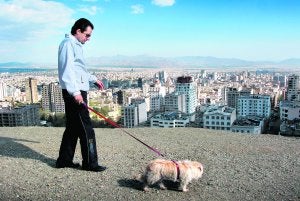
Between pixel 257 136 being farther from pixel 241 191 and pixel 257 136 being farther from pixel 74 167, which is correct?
pixel 74 167

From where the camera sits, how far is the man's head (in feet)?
12.1

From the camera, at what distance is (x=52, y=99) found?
4953cm

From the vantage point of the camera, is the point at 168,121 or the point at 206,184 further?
the point at 168,121

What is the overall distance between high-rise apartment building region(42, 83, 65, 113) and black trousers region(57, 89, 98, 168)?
45670 mm

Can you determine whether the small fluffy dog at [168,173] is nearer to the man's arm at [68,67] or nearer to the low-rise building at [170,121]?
the man's arm at [68,67]

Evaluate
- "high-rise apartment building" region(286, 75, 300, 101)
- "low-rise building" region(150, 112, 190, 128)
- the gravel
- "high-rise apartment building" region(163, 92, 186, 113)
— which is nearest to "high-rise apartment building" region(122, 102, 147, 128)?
"low-rise building" region(150, 112, 190, 128)

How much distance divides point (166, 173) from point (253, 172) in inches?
46.9

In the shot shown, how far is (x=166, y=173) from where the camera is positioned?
3396 millimetres

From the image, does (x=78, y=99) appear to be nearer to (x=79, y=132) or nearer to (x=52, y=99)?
(x=79, y=132)

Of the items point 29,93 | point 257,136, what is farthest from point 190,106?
point 257,136

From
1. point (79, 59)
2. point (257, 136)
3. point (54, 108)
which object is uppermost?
point (79, 59)

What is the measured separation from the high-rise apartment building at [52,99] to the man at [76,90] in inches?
1800

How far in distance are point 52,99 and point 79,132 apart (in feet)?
155

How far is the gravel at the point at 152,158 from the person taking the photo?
136 inches
